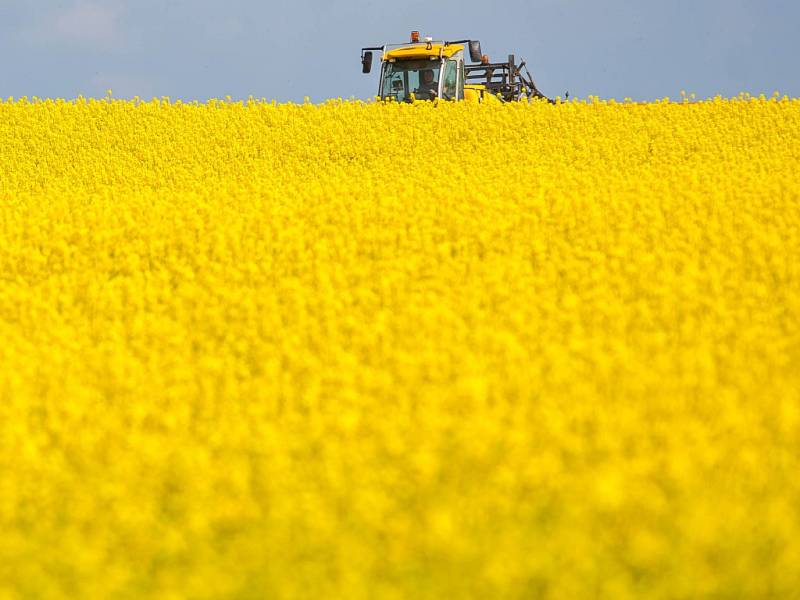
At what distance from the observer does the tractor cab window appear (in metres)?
22.0

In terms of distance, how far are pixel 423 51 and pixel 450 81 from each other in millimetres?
1003

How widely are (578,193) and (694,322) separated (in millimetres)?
6049

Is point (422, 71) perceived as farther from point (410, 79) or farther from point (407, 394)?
point (407, 394)

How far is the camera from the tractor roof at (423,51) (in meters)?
21.7

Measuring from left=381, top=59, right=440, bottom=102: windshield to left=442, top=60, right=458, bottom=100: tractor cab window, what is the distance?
0.71 ft

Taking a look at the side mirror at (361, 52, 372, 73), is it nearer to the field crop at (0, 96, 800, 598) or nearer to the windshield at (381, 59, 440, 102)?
the windshield at (381, 59, 440, 102)

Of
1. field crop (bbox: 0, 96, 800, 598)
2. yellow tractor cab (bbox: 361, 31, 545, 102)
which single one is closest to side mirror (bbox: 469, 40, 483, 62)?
yellow tractor cab (bbox: 361, 31, 545, 102)

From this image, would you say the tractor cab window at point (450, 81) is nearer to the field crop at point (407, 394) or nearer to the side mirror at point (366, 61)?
the side mirror at point (366, 61)

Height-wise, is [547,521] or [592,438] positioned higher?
[592,438]

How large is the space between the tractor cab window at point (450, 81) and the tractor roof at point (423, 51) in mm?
363

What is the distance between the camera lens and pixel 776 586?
135 inches

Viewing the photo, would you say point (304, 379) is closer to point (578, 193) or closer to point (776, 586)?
point (776, 586)

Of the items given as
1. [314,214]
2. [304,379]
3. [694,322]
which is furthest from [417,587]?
[314,214]

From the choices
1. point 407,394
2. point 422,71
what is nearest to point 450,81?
point 422,71
